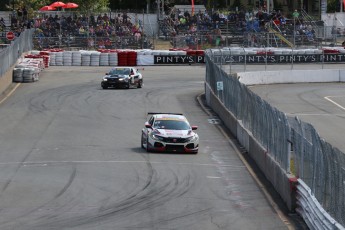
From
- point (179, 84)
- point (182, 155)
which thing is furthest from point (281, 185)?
point (179, 84)

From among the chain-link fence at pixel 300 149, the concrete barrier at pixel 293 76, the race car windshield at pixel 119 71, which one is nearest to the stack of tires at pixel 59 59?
the race car windshield at pixel 119 71

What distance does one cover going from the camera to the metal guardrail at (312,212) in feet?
52.2

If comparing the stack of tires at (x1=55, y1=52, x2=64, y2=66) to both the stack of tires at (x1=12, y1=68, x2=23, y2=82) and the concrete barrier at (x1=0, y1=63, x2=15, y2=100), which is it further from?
the stack of tires at (x1=12, y1=68, x2=23, y2=82)

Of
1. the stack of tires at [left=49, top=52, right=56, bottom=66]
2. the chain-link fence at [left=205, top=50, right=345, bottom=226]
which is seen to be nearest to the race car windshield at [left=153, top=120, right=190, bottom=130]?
the chain-link fence at [left=205, top=50, right=345, bottom=226]

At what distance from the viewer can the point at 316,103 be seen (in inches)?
1892

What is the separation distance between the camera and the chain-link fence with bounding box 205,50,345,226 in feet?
51.2

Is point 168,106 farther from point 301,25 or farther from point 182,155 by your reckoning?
point 301,25

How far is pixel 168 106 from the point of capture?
1832 inches

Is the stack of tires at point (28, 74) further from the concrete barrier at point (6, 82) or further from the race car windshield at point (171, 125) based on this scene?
the race car windshield at point (171, 125)

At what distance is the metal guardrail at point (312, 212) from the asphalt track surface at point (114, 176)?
19.2 inches

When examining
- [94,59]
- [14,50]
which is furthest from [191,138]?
[94,59]

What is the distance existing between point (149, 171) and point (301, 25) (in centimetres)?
5116

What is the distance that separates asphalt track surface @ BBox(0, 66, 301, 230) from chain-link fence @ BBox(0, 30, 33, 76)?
17.5 feet

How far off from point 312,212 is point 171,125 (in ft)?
44.3
